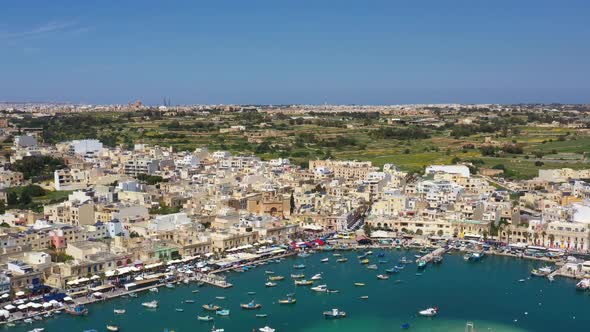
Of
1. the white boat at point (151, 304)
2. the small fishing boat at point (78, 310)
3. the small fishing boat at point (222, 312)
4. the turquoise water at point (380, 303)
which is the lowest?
the turquoise water at point (380, 303)

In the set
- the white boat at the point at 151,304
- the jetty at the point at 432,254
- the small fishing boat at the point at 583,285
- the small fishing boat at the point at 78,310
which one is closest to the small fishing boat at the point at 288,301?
the white boat at the point at 151,304

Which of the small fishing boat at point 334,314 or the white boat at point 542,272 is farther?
the white boat at point 542,272

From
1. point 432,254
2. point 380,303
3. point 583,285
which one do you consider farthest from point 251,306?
point 583,285

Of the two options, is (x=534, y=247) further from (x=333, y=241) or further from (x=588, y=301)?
(x=333, y=241)

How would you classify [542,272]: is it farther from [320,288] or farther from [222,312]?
[222,312]

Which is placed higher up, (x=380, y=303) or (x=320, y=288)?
(x=320, y=288)

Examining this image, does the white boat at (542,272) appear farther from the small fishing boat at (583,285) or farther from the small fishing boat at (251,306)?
the small fishing boat at (251,306)

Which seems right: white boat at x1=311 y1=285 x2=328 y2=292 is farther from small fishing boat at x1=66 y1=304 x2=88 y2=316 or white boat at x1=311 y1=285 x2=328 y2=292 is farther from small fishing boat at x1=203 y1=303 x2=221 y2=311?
small fishing boat at x1=66 y1=304 x2=88 y2=316

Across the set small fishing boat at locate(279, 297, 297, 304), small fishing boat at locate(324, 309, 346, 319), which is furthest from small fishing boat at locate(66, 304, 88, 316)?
small fishing boat at locate(324, 309, 346, 319)
